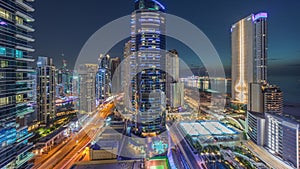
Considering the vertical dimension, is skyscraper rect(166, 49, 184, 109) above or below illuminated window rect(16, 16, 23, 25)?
below

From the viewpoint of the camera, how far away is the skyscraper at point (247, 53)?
9500 millimetres

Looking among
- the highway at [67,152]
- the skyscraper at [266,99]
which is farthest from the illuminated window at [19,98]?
the skyscraper at [266,99]

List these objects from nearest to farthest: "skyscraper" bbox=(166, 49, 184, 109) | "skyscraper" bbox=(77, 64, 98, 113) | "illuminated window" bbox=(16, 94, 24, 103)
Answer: "illuminated window" bbox=(16, 94, 24, 103) → "skyscraper" bbox=(77, 64, 98, 113) → "skyscraper" bbox=(166, 49, 184, 109)

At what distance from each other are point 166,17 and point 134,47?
197 centimetres

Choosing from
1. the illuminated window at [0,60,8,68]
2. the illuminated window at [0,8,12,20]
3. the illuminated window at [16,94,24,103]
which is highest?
the illuminated window at [0,8,12,20]

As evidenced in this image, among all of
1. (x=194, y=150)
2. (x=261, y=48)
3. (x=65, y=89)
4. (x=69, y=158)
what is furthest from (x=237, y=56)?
(x=65, y=89)

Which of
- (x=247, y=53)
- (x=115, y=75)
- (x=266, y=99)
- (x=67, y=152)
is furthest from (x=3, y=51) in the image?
(x=115, y=75)

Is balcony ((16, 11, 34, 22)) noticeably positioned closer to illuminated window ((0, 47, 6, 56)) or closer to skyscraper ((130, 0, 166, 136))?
illuminated window ((0, 47, 6, 56))

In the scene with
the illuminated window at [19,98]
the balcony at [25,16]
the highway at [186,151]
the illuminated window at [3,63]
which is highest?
the balcony at [25,16]

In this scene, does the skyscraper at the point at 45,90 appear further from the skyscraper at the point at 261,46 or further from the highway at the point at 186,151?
the skyscraper at the point at 261,46

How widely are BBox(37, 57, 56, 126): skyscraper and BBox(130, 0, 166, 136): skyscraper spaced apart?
189 inches

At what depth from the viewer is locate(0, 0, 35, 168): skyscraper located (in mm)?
2650

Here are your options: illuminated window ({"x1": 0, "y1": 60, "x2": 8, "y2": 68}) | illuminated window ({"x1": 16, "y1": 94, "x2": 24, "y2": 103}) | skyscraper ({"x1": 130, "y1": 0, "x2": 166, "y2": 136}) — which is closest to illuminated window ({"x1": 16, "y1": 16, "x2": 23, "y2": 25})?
illuminated window ({"x1": 0, "y1": 60, "x2": 8, "y2": 68})

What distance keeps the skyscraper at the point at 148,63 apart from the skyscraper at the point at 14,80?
4.38m
